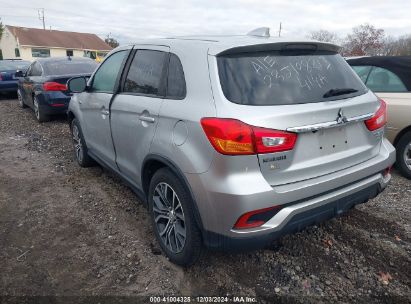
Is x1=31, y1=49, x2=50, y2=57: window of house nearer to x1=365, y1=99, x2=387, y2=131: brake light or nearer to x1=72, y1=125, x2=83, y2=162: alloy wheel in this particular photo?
x1=72, y1=125, x2=83, y2=162: alloy wheel

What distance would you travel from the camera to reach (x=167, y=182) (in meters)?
2.68

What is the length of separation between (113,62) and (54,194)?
186 cm

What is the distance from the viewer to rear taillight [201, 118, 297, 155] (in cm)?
215

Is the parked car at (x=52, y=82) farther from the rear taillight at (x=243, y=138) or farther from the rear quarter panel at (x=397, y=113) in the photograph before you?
the rear taillight at (x=243, y=138)

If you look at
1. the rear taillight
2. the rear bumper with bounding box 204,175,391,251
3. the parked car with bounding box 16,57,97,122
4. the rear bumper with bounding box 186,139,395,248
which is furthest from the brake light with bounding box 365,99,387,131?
the parked car with bounding box 16,57,97,122

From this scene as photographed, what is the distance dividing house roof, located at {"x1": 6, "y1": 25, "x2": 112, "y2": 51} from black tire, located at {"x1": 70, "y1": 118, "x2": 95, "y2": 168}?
4976 centimetres

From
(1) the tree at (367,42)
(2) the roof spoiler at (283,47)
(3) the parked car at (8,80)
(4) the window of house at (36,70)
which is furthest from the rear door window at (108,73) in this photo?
(1) the tree at (367,42)

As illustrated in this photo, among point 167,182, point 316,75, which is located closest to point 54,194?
point 167,182

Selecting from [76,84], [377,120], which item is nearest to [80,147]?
[76,84]

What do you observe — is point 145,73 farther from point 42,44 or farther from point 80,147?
point 42,44

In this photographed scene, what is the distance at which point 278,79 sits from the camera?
242 cm

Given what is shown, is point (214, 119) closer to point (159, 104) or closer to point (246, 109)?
point (246, 109)

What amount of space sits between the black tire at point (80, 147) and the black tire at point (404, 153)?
4.26 meters

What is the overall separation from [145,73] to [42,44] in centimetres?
5341
